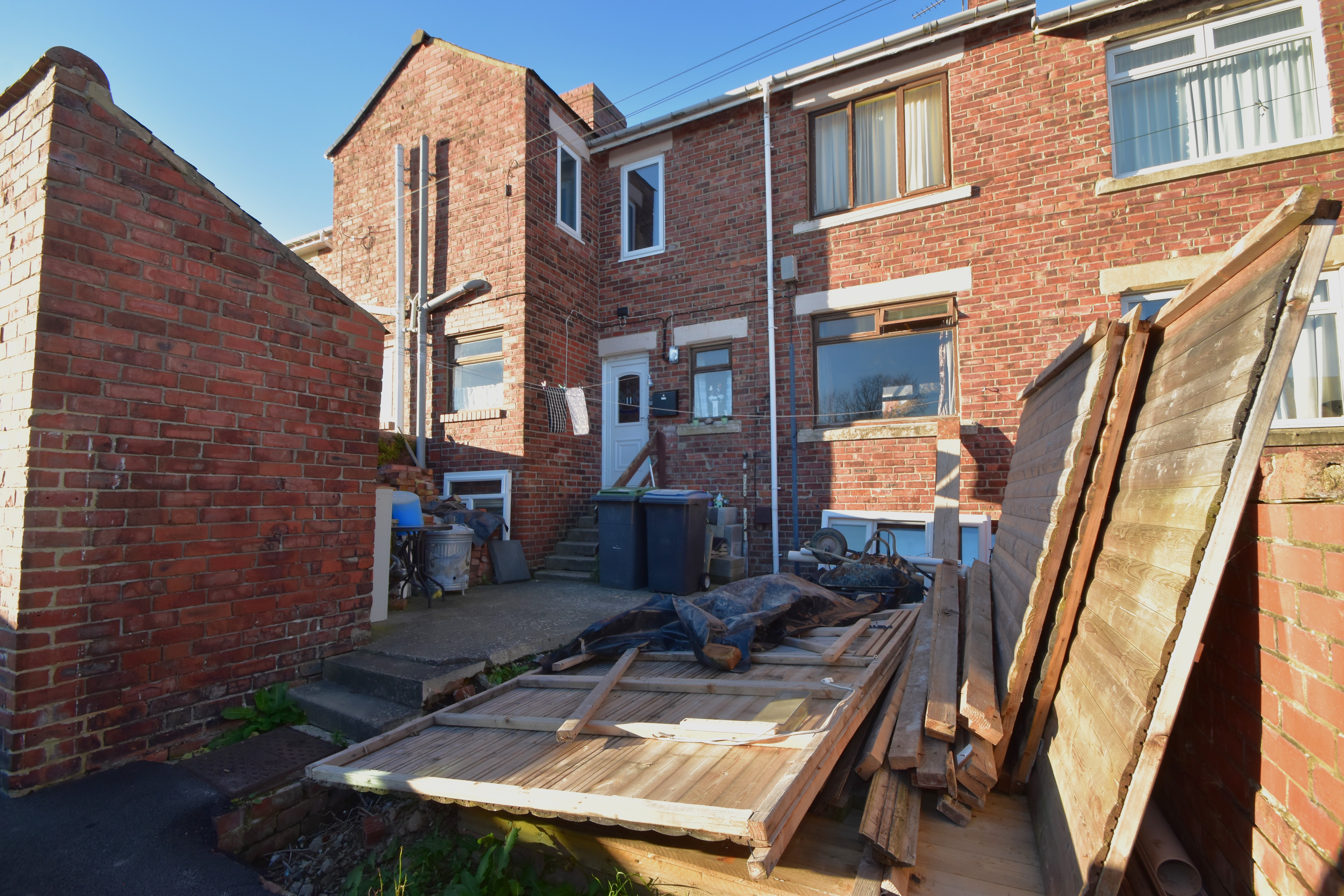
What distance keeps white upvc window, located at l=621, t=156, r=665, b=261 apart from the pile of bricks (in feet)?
14.5

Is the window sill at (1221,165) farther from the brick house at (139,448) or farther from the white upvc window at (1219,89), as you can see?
the brick house at (139,448)

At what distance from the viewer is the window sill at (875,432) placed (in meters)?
7.34

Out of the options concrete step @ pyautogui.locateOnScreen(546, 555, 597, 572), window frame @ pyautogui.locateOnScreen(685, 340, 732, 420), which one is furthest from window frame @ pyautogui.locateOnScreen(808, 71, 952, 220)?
concrete step @ pyautogui.locateOnScreen(546, 555, 597, 572)

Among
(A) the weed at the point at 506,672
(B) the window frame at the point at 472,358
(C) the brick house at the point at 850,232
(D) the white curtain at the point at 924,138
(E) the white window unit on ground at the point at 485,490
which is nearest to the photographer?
(A) the weed at the point at 506,672

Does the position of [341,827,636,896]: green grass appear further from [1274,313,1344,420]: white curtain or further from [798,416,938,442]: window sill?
[1274,313,1344,420]: white curtain

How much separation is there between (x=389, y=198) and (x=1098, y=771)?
1115 cm

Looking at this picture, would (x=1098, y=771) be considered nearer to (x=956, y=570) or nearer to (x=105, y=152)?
(x=956, y=570)

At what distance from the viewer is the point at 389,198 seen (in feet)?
32.8

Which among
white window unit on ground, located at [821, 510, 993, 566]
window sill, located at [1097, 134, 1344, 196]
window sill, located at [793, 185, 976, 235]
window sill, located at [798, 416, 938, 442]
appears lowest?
white window unit on ground, located at [821, 510, 993, 566]

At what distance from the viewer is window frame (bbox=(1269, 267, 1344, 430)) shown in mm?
5715

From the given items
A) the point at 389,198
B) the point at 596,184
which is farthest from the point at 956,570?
the point at 389,198

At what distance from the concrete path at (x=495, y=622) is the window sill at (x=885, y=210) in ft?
16.9

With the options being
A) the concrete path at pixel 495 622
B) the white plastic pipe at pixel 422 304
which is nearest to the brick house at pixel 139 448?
the concrete path at pixel 495 622

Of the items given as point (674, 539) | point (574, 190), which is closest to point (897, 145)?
point (574, 190)
